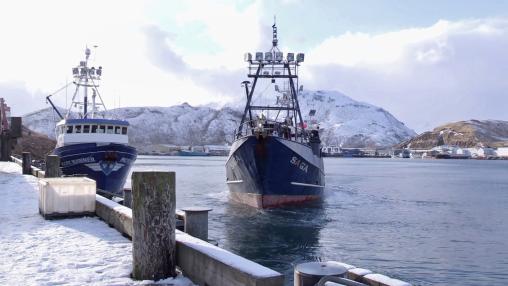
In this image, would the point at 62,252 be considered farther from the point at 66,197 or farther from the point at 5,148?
the point at 5,148

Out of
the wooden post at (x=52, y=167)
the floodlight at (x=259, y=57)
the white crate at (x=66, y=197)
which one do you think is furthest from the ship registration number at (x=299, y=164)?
the white crate at (x=66, y=197)

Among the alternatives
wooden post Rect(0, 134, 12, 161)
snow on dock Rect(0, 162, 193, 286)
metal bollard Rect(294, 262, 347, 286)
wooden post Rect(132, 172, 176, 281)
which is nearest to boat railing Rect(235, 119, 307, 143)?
snow on dock Rect(0, 162, 193, 286)

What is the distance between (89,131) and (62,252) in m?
24.3

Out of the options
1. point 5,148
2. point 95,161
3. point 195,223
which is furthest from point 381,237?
point 5,148

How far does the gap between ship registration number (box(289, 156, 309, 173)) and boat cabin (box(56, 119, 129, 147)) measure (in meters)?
12.4

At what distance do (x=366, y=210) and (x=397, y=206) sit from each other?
3.83 meters

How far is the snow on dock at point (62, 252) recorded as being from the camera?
7.40 m

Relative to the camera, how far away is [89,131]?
31.9 m

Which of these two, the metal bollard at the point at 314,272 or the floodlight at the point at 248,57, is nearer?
the metal bollard at the point at 314,272

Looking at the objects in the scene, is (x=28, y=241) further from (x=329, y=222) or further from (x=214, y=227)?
(x=329, y=222)

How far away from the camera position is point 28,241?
9.82m

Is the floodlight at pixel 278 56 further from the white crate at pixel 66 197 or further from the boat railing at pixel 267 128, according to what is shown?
the white crate at pixel 66 197

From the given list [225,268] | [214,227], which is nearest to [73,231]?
[225,268]

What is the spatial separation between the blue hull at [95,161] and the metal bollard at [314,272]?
25.7 meters
